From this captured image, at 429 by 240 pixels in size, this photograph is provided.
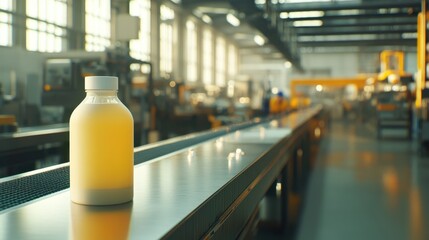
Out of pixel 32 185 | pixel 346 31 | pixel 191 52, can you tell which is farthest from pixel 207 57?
pixel 32 185

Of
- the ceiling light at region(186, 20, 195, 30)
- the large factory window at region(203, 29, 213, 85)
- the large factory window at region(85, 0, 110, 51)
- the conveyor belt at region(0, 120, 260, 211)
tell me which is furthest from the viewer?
the large factory window at region(203, 29, 213, 85)

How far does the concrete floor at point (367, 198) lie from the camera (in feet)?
10.2

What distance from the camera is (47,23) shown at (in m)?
9.75

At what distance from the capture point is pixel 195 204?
950 millimetres

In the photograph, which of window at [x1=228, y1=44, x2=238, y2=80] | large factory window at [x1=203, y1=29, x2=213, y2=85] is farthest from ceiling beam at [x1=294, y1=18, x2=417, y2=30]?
window at [x1=228, y1=44, x2=238, y2=80]

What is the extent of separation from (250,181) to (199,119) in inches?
371

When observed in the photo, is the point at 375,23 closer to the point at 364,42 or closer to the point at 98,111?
the point at 364,42

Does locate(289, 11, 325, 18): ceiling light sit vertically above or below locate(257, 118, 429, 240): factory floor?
above

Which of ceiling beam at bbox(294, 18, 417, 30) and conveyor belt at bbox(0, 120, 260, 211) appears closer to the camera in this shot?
conveyor belt at bbox(0, 120, 260, 211)

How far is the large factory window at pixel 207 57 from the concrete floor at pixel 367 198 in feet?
50.1

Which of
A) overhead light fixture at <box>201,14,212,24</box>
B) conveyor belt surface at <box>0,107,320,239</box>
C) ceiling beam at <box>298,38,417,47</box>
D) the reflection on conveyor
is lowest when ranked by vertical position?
the reflection on conveyor

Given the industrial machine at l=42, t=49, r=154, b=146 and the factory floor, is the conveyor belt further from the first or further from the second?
the industrial machine at l=42, t=49, r=154, b=146

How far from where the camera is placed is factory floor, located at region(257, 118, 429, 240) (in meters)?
3.07

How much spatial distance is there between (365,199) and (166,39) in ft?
47.1
